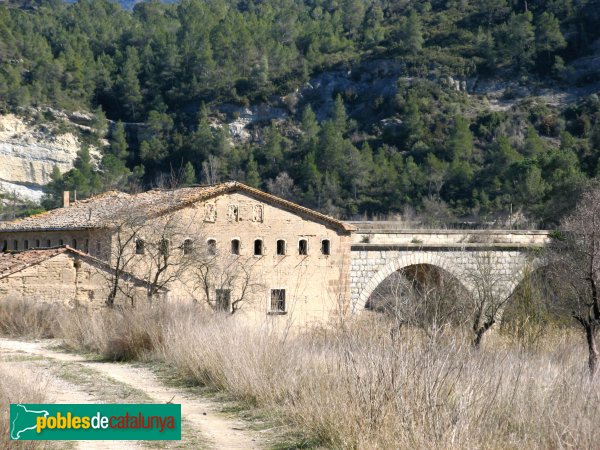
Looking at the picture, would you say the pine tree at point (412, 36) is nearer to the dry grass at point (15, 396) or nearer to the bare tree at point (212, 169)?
the bare tree at point (212, 169)

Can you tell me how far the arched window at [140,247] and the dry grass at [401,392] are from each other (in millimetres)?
15201

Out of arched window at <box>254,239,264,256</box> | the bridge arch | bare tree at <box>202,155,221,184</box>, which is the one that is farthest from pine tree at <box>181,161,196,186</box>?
arched window at <box>254,239,264,256</box>

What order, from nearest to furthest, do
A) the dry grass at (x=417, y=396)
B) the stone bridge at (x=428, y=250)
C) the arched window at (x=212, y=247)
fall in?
the dry grass at (x=417, y=396), the arched window at (x=212, y=247), the stone bridge at (x=428, y=250)

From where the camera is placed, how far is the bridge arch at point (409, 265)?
105 ft

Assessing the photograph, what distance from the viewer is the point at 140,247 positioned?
84.1 feet

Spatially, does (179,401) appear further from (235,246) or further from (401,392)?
(235,246)

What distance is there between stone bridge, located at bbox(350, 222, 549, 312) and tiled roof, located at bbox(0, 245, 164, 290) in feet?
36.1

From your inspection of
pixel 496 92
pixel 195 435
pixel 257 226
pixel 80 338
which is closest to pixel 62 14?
pixel 496 92

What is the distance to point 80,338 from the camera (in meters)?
13.6

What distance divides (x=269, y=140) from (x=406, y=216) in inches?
793

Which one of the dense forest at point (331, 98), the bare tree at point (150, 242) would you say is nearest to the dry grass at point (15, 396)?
the bare tree at point (150, 242)

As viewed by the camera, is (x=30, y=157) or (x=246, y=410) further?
(x=30, y=157)

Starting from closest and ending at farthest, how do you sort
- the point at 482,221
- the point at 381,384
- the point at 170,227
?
1. the point at 381,384
2. the point at 170,227
3. the point at 482,221

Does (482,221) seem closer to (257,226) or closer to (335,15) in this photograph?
(257,226)
